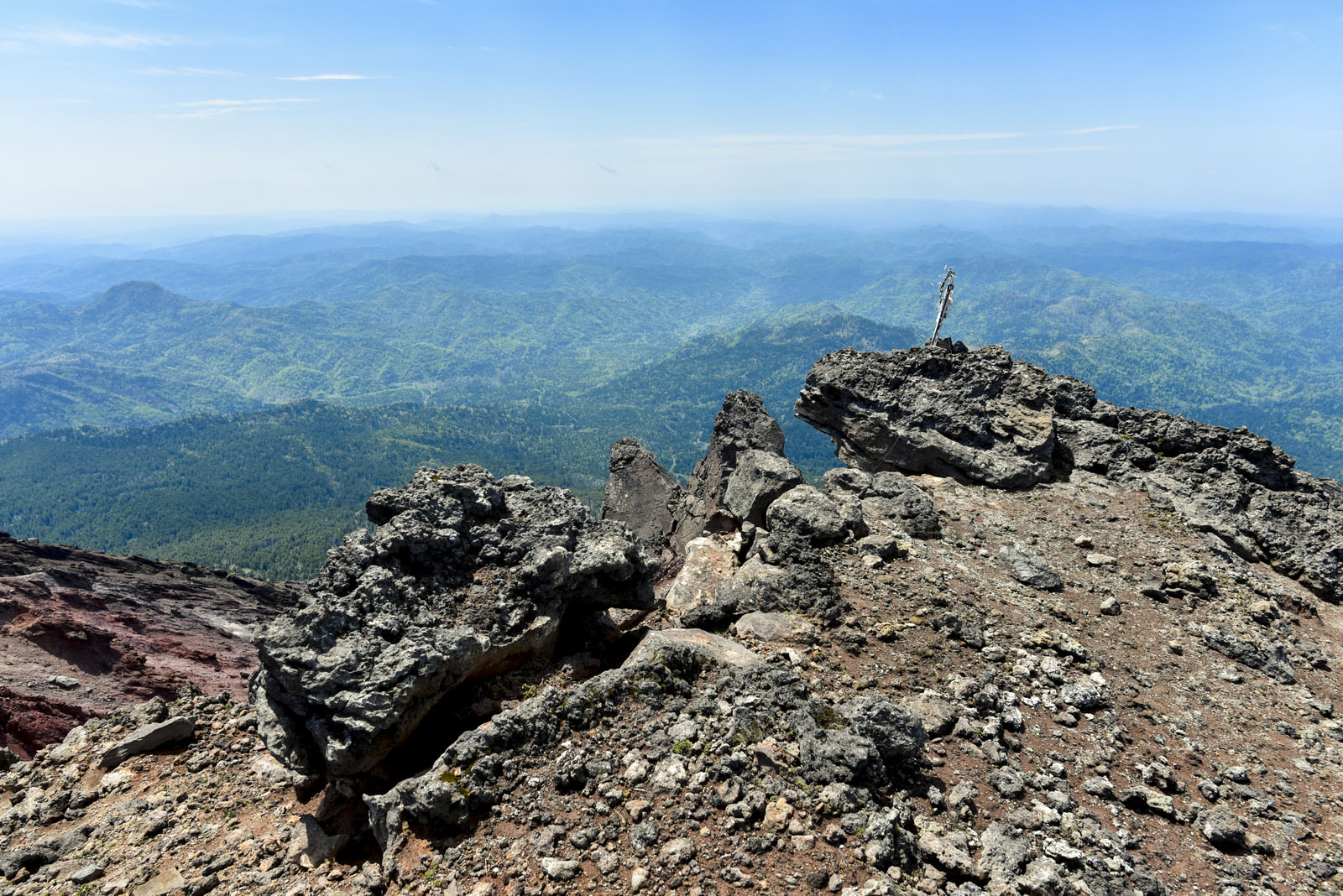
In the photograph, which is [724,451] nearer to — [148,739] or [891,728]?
[891,728]

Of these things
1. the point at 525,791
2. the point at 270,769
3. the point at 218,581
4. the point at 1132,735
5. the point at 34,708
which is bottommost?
the point at 218,581

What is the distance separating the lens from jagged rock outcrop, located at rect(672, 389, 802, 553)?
72.5 ft

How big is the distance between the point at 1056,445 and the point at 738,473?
12.7 m

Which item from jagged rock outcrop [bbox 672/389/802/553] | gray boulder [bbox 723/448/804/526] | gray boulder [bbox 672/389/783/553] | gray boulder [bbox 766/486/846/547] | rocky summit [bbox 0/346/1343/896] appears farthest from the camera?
gray boulder [bbox 672/389/783/553]

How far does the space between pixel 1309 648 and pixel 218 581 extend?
61063 millimetres

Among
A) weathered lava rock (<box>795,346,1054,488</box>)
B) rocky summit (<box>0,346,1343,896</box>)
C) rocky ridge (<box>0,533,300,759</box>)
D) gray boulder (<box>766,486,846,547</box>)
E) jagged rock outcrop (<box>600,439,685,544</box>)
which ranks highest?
weathered lava rock (<box>795,346,1054,488</box>)

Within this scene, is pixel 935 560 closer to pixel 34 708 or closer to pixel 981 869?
pixel 981 869

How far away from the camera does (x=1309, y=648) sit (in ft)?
49.0

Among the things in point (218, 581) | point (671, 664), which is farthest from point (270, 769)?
point (218, 581)

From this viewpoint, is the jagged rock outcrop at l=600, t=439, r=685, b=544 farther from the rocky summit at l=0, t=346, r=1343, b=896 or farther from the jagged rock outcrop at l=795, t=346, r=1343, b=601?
the rocky summit at l=0, t=346, r=1343, b=896

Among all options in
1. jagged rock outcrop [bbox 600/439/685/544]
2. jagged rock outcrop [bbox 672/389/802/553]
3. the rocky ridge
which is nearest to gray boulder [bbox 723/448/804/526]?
jagged rock outcrop [bbox 672/389/802/553]

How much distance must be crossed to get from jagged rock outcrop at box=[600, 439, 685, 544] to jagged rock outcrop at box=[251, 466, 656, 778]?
50.2 feet

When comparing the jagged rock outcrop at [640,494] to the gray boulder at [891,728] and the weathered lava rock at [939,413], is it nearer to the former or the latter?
the weathered lava rock at [939,413]

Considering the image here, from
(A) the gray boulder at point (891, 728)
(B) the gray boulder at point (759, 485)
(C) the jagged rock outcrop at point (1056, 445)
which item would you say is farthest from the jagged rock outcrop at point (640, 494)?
(A) the gray boulder at point (891, 728)
